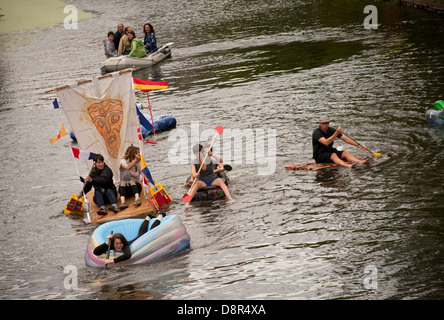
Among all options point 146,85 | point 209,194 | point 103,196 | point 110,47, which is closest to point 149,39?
point 110,47

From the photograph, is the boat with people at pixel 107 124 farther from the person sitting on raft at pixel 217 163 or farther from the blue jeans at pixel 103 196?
the person sitting on raft at pixel 217 163

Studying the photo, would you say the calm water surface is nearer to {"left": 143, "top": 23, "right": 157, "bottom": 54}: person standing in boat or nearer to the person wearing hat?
the person wearing hat

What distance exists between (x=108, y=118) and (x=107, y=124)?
0.60ft

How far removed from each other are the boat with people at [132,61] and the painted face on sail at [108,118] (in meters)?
16.7

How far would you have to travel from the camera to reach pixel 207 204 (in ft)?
53.1

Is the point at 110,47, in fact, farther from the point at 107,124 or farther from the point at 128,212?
the point at 128,212

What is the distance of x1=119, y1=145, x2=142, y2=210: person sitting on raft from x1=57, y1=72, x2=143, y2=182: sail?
19.3 inches

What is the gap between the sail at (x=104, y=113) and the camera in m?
17.6

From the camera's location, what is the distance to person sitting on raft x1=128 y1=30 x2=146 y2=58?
35.3m

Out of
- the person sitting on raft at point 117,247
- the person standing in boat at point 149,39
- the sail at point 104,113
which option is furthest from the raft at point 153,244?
the person standing in boat at point 149,39

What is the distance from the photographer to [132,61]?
35094 mm
